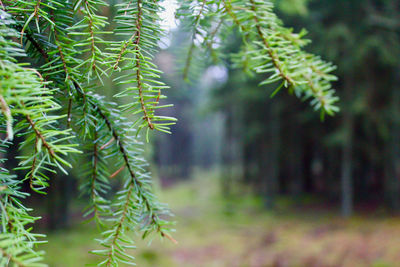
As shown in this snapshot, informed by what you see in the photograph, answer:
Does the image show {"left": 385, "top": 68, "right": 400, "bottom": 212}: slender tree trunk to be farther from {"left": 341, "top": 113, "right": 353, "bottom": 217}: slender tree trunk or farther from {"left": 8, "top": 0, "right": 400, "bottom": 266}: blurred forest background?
{"left": 341, "top": 113, "right": 353, "bottom": 217}: slender tree trunk

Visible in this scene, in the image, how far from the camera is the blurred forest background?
6.74 m

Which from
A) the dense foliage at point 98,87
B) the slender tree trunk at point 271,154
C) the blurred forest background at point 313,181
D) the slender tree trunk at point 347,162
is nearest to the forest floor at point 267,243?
the blurred forest background at point 313,181

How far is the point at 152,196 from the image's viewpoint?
1.76 ft

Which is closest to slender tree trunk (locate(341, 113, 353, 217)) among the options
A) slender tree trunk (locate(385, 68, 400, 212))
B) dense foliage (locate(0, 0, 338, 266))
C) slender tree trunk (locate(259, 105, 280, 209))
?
slender tree trunk (locate(385, 68, 400, 212))

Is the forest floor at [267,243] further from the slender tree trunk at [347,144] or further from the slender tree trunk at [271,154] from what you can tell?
the slender tree trunk at [271,154]

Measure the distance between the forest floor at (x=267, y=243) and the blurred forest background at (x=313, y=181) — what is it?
3cm

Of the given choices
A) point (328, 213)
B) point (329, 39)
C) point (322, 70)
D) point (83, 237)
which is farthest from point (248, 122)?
point (322, 70)

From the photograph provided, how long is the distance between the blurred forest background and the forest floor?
27 mm

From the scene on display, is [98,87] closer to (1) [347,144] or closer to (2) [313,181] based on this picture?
(1) [347,144]

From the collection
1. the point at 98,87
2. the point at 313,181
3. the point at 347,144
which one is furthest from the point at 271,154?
the point at 98,87

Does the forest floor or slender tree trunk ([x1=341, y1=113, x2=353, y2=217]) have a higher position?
slender tree trunk ([x1=341, y1=113, x2=353, y2=217])

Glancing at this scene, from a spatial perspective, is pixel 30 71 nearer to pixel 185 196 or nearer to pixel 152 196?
pixel 152 196

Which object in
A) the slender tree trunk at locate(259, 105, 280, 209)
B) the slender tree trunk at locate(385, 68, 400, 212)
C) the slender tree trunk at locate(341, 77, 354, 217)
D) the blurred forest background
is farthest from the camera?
the slender tree trunk at locate(259, 105, 280, 209)

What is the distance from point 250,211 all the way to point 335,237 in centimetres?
498
